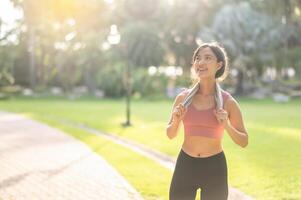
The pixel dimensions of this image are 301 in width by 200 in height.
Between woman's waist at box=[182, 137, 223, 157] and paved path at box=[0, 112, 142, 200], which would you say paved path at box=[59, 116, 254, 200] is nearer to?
paved path at box=[0, 112, 142, 200]

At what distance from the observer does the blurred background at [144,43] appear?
52594 mm

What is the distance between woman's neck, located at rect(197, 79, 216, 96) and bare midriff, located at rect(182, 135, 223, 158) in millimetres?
381

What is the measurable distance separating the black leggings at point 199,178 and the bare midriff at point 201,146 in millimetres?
34

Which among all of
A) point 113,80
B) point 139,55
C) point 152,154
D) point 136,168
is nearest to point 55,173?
point 136,168

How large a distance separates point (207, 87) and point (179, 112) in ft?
1.37

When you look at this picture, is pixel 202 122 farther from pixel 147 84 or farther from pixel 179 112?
pixel 147 84

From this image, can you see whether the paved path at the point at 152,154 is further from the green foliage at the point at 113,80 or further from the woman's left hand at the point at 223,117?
the green foliage at the point at 113,80

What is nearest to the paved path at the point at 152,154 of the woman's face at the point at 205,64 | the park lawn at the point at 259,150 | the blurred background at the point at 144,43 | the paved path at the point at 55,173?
the park lawn at the point at 259,150

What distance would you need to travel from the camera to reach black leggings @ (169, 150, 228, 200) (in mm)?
4648

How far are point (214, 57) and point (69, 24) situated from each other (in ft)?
212

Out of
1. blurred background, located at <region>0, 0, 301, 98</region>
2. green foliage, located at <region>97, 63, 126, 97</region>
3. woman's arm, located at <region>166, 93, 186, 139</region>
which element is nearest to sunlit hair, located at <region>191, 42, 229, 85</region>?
woman's arm, located at <region>166, 93, 186, 139</region>

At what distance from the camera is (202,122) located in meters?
4.64

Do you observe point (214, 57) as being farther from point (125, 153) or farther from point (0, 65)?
point (0, 65)

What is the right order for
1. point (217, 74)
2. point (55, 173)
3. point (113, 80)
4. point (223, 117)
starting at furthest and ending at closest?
point (113, 80), point (55, 173), point (217, 74), point (223, 117)
